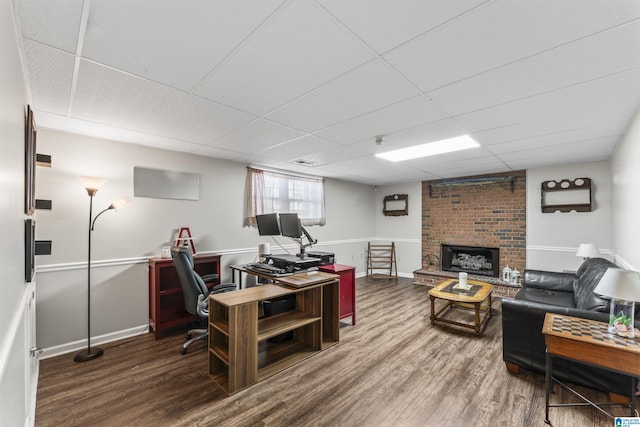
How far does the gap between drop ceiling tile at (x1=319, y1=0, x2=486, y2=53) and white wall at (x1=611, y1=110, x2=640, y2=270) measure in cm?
248

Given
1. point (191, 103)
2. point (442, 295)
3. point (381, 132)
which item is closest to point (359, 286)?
point (442, 295)

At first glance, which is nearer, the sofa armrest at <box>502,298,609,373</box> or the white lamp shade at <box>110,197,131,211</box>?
the sofa armrest at <box>502,298,609,373</box>

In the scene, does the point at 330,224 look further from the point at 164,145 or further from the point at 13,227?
the point at 13,227

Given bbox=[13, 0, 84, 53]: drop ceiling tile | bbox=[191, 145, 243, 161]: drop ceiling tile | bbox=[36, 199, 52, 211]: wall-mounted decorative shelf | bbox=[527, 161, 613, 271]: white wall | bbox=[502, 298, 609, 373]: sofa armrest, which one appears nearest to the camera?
bbox=[13, 0, 84, 53]: drop ceiling tile

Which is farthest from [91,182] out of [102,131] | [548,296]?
[548,296]

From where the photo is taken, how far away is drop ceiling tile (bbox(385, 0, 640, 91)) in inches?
49.4

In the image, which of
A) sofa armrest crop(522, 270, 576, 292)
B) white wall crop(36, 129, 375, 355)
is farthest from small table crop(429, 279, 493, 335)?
white wall crop(36, 129, 375, 355)

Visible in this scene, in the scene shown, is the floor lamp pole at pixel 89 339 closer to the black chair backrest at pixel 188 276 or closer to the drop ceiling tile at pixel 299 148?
the black chair backrest at pixel 188 276

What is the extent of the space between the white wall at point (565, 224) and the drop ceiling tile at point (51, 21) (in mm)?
6320

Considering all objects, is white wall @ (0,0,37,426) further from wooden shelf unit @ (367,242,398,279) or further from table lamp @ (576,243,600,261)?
wooden shelf unit @ (367,242,398,279)

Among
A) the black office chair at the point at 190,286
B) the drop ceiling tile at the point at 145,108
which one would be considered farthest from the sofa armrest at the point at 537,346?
the drop ceiling tile at the point at 145,108

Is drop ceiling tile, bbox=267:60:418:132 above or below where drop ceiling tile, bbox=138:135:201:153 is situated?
above

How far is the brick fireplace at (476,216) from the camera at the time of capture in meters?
5.21

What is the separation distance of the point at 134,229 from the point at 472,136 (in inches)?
166
